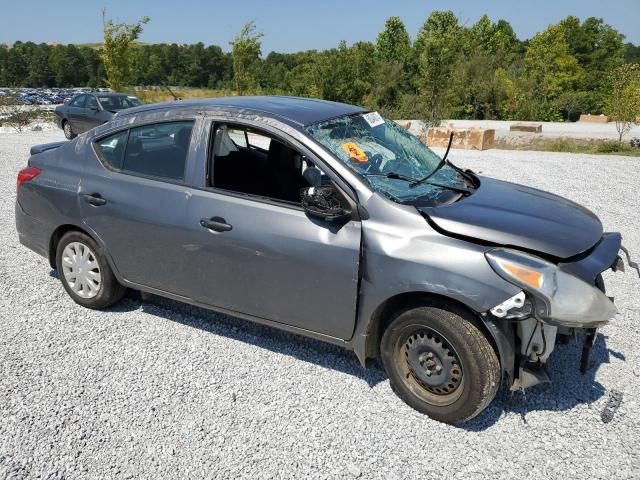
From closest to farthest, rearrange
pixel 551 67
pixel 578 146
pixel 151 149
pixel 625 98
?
pixel 151 149 → pixel 625 98 → pixel 578 146 → pixel 551 67

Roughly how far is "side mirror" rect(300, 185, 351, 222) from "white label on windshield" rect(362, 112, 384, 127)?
1.03m

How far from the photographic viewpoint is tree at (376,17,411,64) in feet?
223

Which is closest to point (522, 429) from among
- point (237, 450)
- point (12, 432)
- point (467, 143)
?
point (237, 450)

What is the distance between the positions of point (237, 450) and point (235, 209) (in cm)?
151

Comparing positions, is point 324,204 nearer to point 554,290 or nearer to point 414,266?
point 414,266

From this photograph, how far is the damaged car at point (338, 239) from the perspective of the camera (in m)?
2.88

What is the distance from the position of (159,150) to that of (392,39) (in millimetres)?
74382

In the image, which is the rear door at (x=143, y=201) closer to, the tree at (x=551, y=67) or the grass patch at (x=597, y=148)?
the grass patch at (x=597, y=148)

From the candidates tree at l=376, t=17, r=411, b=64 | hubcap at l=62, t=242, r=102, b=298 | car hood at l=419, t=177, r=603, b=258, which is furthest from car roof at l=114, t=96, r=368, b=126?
tree at l=376, t=17, r=411, b=64

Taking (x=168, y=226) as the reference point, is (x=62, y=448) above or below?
below

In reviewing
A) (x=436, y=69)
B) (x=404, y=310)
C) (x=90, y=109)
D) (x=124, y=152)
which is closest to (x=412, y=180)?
(x=404, y=310)

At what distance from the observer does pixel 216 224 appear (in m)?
3.56

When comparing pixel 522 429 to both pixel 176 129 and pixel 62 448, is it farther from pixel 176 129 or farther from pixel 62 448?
pixel 176 129

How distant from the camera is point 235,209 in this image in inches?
139
